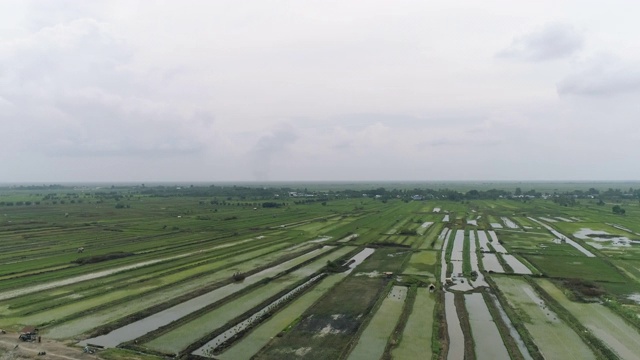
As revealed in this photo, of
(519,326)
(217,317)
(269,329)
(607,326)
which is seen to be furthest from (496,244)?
(217,317)

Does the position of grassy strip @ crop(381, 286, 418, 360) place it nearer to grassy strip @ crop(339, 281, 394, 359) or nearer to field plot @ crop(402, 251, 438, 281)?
grassy strip @ crop(339, 281, 394, 359)

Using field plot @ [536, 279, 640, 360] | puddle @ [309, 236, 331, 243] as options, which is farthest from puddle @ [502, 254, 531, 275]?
puddle @ [309, 236, 331, 243]

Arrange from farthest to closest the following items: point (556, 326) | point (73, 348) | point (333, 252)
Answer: point (333, 252) → point (556, 326) → point (73, 348)

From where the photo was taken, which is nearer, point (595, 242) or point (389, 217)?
point (595, 242)

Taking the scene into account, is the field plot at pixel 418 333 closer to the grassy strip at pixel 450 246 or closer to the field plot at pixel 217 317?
the field plot at pixel 217 317

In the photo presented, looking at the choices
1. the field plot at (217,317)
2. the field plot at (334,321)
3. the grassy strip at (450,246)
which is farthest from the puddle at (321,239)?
the field plot at (334,321)

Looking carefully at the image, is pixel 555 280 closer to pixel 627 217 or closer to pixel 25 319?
pixel 25 319

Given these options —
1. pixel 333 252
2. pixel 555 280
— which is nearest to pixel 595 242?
pixel 555 280
